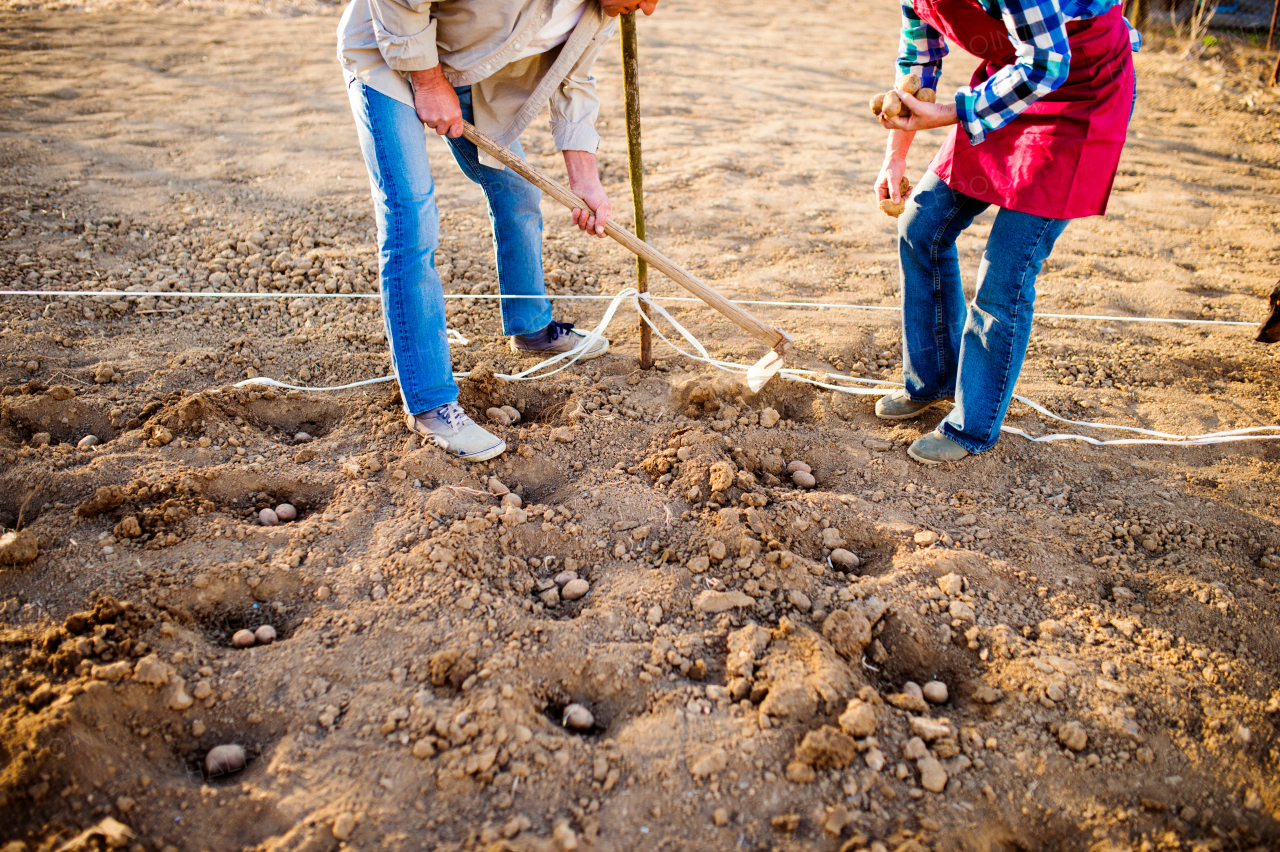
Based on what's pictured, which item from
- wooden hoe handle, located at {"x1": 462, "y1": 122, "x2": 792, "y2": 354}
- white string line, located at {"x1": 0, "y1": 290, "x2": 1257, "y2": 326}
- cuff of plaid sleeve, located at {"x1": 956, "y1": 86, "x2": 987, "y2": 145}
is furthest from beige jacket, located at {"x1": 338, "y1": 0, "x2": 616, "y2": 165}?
cuff of plaid sleeve, located at {"x1": 956, "y1": 86, "x2": 987, "y2": 145}

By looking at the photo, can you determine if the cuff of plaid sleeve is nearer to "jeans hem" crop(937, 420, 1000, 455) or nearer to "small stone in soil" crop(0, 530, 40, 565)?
"jeans hem" crop(937, 420, 1000, 455)

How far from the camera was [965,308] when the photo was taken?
270cm

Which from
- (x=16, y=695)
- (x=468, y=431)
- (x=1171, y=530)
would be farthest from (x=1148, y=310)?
(x=16, y=695)

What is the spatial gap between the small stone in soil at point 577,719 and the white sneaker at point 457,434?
980 mm

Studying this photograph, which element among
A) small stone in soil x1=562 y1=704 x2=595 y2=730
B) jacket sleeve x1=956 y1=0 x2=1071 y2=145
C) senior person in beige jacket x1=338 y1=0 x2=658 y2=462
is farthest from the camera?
senior person in beige jacket x1=338 y1=0 x2=658 y2=462

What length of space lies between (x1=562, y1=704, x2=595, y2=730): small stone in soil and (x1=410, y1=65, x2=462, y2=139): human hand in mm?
1664

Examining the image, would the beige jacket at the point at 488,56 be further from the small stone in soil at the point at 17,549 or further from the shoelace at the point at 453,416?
the small stone in soil at the point at 17,549

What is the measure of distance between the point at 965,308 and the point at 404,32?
2010 mm

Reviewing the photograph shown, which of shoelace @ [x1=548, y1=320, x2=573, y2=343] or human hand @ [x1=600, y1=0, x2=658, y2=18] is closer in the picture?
human hand @ [x1=600, y1=0, x2=658, y2=18]

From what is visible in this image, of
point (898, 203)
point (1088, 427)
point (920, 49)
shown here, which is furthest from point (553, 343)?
point (1088, 427)

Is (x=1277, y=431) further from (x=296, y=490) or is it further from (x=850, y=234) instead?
(x=296, y=490)

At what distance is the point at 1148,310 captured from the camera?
3592mm

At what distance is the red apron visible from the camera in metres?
2.00

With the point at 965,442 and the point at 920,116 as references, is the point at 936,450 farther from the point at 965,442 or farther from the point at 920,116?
the point at 920,116
